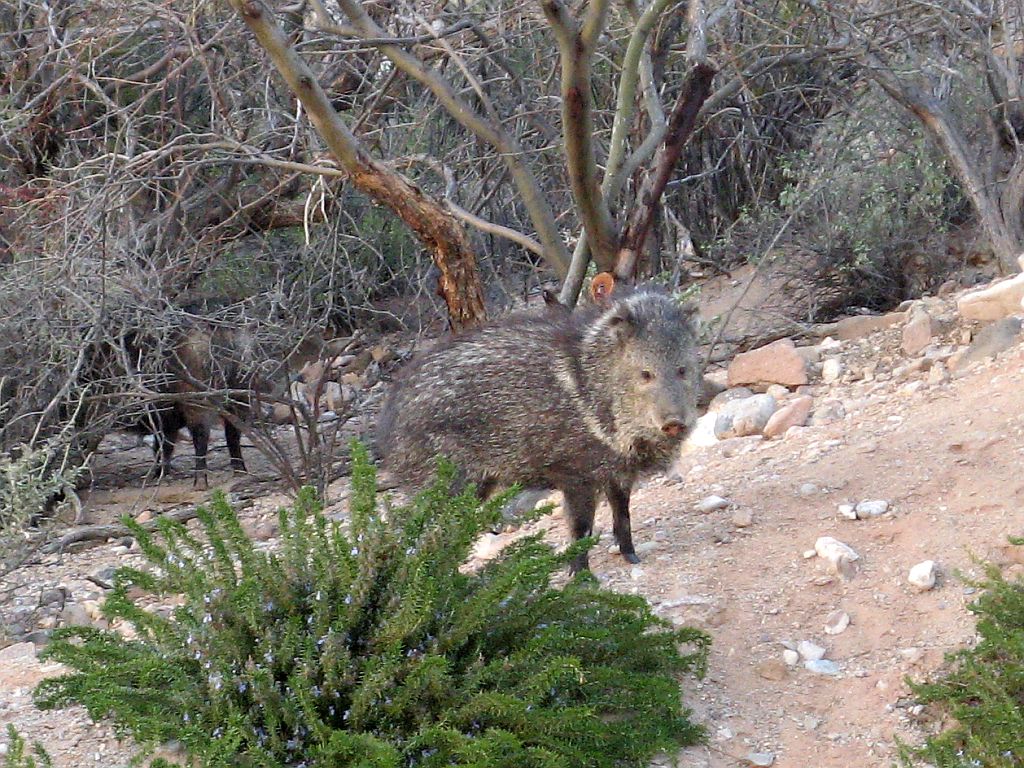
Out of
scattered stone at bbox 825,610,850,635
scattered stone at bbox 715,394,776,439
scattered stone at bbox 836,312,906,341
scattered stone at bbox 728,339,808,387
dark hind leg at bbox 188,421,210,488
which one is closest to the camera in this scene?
scattered stone at bbox 825,610,850,635

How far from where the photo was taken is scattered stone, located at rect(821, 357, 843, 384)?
5.49 m

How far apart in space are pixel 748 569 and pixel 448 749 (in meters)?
1.37

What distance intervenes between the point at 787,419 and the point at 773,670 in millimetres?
1846

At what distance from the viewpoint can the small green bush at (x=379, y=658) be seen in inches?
105

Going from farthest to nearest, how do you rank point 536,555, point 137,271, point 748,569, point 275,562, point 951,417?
1. point 137,271
2. point 951,417
3. point 748,569
4. point 536,555
5. point 275,562

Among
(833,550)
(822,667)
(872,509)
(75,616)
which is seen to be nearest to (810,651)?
(822,667)

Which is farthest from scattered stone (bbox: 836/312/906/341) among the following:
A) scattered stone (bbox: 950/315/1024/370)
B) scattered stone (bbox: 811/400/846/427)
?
scattered stone (bbox: 811/400/846/427)

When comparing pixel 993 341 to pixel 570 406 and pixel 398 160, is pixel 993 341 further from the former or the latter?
pixel 398 160

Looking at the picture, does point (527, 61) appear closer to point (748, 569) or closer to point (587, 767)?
point (748, 569)

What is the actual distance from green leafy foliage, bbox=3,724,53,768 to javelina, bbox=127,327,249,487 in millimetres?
3265

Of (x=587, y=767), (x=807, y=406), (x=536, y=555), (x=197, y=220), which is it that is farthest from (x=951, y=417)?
(x=197, y=220)

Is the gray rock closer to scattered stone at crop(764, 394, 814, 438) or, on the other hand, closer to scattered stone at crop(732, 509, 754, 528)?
scattered stone at crop(764, 394, 814, 438)

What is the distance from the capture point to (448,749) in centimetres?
266

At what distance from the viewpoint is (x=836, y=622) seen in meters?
3.44
